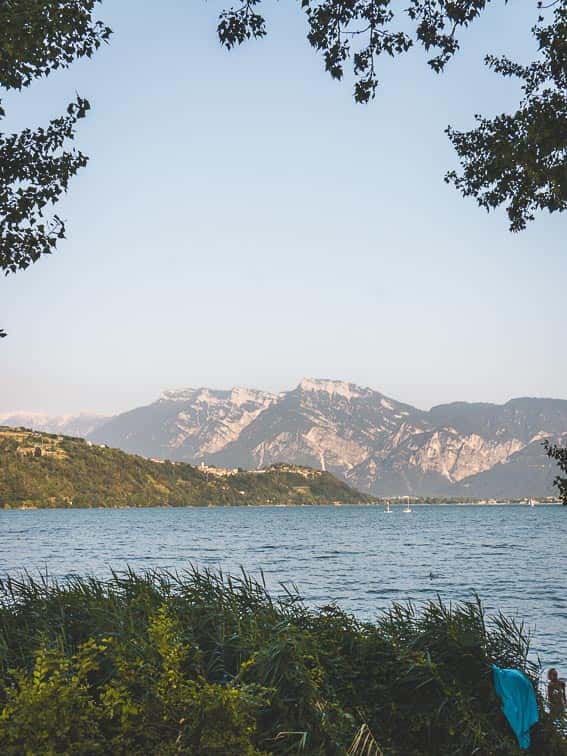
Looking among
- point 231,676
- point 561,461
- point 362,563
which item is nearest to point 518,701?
point 561,461

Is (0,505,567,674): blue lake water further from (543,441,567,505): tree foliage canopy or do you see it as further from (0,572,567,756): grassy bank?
(543,441,567,505): tree foliage canopy

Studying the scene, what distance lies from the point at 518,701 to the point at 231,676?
4344mm

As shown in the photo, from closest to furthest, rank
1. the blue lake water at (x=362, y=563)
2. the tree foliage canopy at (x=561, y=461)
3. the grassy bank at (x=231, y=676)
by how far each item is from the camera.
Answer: the grassy bank at (x=231, y=676), the tree foliage canopy at (x=561, y=461), the blue lake water at (x=362, y=563)

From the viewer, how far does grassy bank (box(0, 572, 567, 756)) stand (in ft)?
27.3

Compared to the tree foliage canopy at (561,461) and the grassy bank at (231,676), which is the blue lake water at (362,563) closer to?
the grassy bank at (231,676)

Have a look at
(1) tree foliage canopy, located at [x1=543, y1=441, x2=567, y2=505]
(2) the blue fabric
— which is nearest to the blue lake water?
(2) the blue fabric

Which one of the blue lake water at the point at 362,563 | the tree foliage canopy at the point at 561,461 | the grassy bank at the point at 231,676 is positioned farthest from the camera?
the blue lake water at the point at 362,563

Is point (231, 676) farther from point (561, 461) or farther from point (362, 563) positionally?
point (362, 563)

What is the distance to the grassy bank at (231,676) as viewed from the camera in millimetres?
8336

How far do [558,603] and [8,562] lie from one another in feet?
181

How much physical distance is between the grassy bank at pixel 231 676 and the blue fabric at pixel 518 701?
0.17 meters

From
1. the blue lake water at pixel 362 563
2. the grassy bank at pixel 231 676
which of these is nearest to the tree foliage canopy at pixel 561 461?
the grassy bank at pixel 231 676

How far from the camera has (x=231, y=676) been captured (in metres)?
9.95

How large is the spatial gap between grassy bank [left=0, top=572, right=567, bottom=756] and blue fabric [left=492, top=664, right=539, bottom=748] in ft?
0.57
